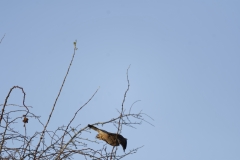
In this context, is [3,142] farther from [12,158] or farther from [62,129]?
[62,129]

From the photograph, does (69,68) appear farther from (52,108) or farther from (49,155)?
(49,155)

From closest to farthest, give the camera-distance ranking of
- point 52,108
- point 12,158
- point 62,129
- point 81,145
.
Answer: point 12,158 < point 52,108 < point 81,145 < point 62,129

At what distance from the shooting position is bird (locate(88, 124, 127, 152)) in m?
1.85

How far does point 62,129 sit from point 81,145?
210 mm

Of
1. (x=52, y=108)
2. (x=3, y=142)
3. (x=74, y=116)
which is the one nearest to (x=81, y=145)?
(x=74, y=116)

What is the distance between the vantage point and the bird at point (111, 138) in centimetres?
185

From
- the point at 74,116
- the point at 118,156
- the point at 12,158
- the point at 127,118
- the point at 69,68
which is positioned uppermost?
the point at 69,68

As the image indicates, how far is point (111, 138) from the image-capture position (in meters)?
1.88

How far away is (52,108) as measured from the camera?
1.87m

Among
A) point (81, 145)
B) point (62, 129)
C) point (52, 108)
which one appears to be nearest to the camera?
point (52, 108)

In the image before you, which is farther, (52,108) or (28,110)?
(28,110)

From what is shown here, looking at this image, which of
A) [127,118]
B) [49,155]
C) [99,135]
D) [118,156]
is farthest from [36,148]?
[127,118]

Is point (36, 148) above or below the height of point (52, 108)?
below

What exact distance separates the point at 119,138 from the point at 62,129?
0.43 meters
